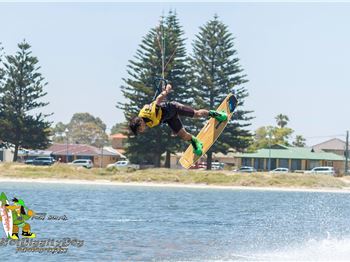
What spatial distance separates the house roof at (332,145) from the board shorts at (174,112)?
103 meters

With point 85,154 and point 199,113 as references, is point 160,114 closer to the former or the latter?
point 199,113

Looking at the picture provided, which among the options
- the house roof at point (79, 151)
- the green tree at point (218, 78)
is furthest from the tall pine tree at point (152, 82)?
the house roof at point (79, 151)

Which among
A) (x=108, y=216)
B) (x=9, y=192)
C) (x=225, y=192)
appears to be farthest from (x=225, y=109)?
(x=225, y=192)

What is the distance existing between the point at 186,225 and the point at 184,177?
32627mm

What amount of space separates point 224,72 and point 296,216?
32.4 meters

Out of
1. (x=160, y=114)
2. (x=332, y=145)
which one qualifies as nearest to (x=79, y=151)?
(x=332, y=145)

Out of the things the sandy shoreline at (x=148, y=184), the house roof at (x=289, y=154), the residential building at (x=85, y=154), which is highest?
the house roof at (x=289, y=154)

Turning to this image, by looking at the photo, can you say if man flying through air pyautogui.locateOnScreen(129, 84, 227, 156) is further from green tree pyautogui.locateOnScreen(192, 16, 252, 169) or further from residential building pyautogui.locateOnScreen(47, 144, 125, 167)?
residential building pyautogui.locateOnScreen(47, 144, 125, 167)

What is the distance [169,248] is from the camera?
25.3m

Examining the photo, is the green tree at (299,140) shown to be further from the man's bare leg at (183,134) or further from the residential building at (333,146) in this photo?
the man's bare leg at (183,134)

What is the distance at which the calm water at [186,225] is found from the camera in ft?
79.2

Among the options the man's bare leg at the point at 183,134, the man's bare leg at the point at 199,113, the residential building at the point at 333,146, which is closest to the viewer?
the man's bare leg at the point at 199,113

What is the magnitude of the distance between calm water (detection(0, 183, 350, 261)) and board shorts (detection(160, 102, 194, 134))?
6.67 metres

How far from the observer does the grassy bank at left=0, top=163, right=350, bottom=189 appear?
66.0 m
